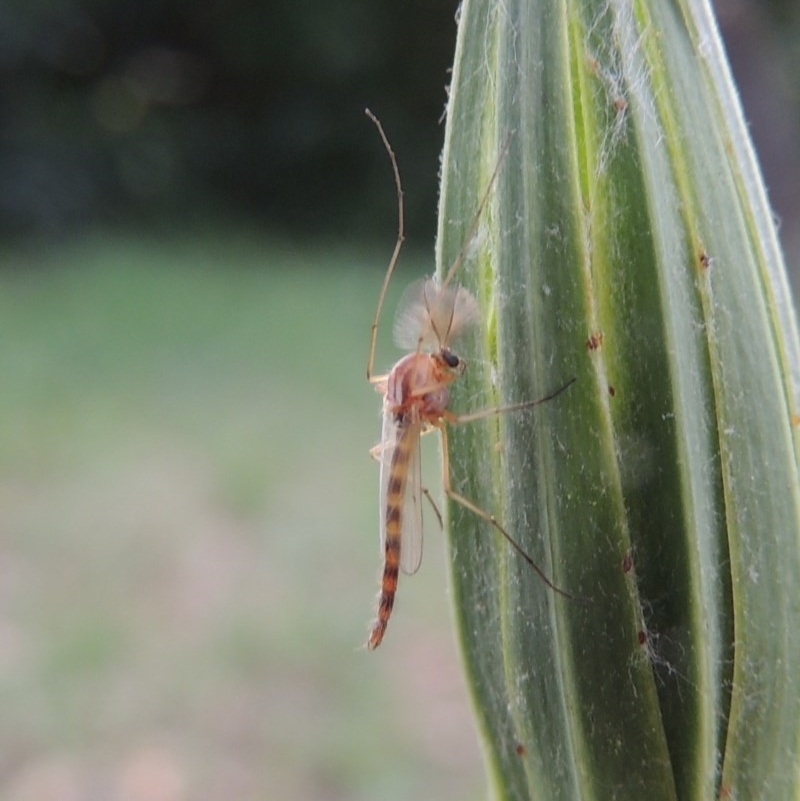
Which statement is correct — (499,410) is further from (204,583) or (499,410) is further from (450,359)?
(204,583)

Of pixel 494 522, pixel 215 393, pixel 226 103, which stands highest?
pixel 226 103

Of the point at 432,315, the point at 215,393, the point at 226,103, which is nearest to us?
the point at 432,315

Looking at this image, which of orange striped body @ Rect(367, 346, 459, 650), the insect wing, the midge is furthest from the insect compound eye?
the insect wing

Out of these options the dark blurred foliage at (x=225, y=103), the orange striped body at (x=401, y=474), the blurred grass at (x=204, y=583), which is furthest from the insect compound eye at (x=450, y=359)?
the dark blurred foliage at (x=225, y=103)

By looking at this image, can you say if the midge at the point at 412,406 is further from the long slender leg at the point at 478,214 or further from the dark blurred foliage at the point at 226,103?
the dark blurred foliage at the point at 226,103

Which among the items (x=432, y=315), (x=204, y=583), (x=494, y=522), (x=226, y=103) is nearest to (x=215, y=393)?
(x=204, y=583)

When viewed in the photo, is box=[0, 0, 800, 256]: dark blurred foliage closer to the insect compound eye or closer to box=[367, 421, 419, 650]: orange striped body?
box=[367, 421, 419, 650]: orange striped body

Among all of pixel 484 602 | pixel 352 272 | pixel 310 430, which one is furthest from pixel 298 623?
pixel 352 272
